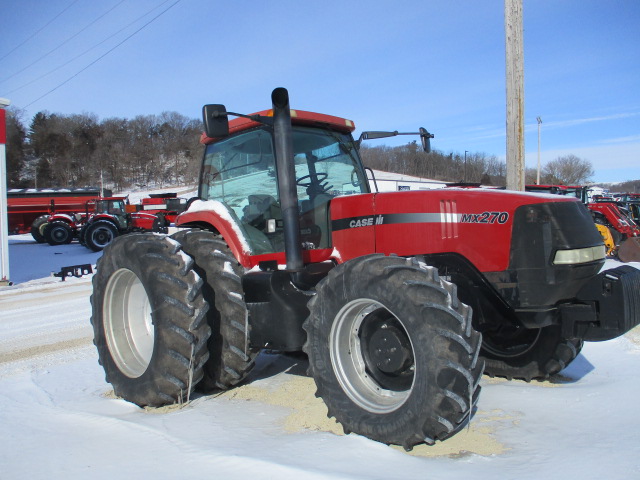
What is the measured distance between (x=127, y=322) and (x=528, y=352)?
10.8 feet

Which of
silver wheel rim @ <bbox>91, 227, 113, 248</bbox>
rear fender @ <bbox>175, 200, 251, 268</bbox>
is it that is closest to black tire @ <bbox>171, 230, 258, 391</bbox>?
rear fender @ <bbox>175, 200, 251, 268</bbox>

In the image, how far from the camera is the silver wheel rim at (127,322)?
4.36 m

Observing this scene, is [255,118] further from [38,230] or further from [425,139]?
[38,230]

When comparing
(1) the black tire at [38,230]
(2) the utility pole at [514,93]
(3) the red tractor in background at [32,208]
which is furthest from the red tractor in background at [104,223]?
(2) the utility pole at [514,93]

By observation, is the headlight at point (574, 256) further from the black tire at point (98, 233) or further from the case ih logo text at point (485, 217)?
the black tire at point (98, 233)

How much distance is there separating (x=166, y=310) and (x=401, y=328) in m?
1.64

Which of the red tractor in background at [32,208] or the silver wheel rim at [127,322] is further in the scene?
the red tractor in background at [32,208]

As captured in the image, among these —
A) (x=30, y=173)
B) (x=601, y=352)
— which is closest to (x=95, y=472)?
(x=601, y=352)

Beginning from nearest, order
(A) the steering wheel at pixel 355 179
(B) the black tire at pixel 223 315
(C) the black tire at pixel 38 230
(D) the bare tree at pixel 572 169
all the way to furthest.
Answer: (B) the black tire at pixel 223 315
(A) the steering wheel at pixel 355 179
(C) the black tire at pixel 38 230
(D) the bare tree at pixel 572 169

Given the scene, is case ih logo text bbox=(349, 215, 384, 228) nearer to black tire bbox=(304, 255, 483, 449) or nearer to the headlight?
black tire bbox=(304, 255, 483, 449)

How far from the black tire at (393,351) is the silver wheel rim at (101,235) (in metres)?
19.0

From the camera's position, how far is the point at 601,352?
5.10 meters

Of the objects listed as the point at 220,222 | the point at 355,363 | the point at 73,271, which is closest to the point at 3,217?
the point at 73,271

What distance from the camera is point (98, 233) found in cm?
2045
